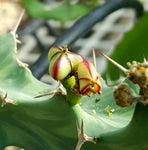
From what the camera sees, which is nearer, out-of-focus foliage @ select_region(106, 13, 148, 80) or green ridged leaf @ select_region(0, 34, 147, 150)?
green ridged leaf @ select_region(0, 34, 147, 150)

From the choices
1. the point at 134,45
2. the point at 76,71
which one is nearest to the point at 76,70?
the point at 76,71

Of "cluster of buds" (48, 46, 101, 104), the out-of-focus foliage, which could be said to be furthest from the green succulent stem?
the out-of-focus foliage

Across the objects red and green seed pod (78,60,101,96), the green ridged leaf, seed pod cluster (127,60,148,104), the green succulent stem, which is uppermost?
seed pod cluster (127,60,148,104)

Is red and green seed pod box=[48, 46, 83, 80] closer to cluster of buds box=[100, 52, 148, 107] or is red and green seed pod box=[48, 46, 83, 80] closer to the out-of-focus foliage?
cluster of buds box=[100, 52, 148, 107]

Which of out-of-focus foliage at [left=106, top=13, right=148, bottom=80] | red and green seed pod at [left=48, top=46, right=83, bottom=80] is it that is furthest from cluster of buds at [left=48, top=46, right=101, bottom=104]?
out-of-focus foliage at [left=106, top=13, right=148, bottom=80]

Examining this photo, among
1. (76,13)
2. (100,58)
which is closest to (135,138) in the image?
(76,13)

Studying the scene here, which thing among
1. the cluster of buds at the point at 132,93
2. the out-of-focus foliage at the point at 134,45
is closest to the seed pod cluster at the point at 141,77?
the cluster of buds at the point at 132,93

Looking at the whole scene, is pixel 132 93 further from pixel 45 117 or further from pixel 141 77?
pixel 45 117

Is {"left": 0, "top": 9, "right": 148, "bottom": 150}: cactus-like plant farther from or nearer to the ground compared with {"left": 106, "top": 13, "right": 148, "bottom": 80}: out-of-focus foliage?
farther from the ground

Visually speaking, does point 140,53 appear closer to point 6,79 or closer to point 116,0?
point 116,0
